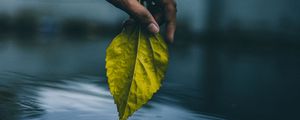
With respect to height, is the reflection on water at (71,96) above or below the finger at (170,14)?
below

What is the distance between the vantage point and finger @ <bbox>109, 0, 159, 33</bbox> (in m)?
1.08

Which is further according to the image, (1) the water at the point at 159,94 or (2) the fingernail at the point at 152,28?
(1) the water at the point at 159,94

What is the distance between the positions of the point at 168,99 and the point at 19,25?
86.7 ft

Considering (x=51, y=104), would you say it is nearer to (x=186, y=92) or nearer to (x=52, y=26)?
(x=186, y=92)

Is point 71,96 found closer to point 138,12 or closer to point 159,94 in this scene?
point 159,94

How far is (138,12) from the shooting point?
1.11m

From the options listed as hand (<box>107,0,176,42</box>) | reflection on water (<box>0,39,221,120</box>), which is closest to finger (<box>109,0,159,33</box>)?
hand (<box>107,0,176,42</box>)

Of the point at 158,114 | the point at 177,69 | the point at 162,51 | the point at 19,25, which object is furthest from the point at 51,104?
the point at 19,25

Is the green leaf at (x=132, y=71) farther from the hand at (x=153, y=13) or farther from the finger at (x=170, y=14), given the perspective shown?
the finger at (x=170, y=14)

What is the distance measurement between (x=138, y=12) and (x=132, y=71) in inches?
5.7

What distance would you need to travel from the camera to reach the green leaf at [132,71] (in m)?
1.00

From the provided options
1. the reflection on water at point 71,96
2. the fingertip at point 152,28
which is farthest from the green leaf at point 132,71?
the reflection on water at point 71,96

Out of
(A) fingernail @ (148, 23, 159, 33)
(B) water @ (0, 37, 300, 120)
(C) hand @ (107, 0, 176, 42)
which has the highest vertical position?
(C) hand @ (107, 0, 176, 42)

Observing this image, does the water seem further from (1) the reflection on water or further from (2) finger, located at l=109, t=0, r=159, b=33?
(2) finger, located at l=109, t=0, r=159, b=33
